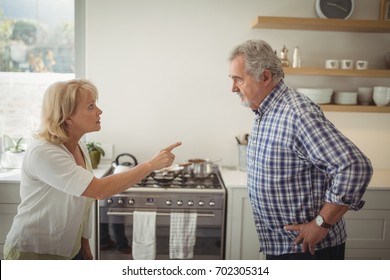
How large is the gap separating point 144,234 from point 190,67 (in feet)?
3.36

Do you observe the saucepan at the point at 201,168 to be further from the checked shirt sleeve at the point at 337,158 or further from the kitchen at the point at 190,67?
the checked shirt sleeve at the point at 337,158

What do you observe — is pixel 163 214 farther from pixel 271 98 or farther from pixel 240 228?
pixel 271 98

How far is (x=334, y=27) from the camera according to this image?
2.12 meters

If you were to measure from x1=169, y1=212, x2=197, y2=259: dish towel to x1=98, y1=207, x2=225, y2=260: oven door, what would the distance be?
1.3 inches

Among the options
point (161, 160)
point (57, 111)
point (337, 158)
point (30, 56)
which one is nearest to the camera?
point (337, 158)

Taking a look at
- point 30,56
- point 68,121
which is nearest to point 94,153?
point 30,56

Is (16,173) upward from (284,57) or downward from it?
downward

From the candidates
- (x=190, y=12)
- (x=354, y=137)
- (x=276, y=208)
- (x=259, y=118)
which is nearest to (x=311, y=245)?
(x=276, y=208)

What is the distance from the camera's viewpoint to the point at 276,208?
1194mm

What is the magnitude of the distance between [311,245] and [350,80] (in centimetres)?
147

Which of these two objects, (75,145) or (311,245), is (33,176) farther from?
(311,245)

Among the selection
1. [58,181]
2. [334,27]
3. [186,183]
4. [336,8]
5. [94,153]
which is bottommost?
[186,183]

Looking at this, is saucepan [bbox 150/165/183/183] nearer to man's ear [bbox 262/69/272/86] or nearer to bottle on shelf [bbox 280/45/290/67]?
bottle on shelf [bbox 280/45/290/67]

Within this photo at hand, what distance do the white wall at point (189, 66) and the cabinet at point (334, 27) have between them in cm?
11
